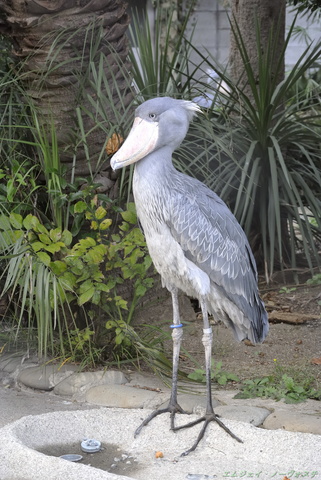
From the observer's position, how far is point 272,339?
5055 millimetres

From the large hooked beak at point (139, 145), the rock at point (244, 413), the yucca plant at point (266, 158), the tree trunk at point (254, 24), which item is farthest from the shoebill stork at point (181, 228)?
the tree trunk at point (254, 24)

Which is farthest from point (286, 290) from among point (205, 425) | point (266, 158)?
point (205, 425)

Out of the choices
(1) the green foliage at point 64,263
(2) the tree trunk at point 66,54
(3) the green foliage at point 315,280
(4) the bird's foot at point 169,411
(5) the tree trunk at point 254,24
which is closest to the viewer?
(4) the bird's foot at point 169,411

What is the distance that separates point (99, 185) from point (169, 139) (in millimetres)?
1061

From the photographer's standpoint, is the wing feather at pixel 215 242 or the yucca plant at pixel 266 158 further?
the yucca plant at pixel 266 158

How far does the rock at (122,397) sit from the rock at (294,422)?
0.62 metres

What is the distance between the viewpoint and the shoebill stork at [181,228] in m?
3.50

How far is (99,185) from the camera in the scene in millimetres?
4516

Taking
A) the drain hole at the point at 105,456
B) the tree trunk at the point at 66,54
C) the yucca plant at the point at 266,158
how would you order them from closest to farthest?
the drain hole at the point at 105,456, the tree trunk at the point at 66,54, the yucca plant at the point at 266,158

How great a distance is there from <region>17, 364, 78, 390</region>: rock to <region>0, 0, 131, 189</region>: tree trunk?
1170 mm

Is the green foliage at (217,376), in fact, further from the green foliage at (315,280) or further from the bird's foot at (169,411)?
the green foliage at (315,280)

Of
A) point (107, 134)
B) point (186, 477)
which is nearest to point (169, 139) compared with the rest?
point (107, 134)

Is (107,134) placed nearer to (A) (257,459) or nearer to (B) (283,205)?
(B) (283,205)

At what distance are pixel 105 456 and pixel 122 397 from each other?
0.61 meters
